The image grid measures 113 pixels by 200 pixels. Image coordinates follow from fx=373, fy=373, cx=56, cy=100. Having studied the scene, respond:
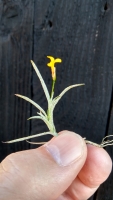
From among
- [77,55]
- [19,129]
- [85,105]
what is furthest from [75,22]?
[19,129]

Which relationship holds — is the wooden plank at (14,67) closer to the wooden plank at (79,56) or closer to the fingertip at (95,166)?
the wooden plank at (79,56)

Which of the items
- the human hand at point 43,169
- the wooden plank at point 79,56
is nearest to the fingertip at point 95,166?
the human hand at point 43,169

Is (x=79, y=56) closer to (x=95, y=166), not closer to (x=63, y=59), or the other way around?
(x=63, y=59)

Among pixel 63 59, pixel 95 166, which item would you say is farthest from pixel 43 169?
pixel 63 59

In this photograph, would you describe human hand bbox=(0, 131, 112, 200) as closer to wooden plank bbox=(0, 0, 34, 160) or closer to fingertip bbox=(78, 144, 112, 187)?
fingertip bbox=(78, 144, 112, 187)

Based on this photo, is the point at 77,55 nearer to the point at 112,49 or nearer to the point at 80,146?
the point at 112,49

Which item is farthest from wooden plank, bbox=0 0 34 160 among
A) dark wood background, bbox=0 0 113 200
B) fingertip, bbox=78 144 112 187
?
fingertip, bbox=78 144 112 187

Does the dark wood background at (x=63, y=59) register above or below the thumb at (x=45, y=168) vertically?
above

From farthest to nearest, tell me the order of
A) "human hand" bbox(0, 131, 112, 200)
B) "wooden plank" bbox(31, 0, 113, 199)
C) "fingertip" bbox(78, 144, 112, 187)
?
1. "wooden plank" bbox(31, 0, 113, 199)
2. "fingertip" bbox(78, 144, 112, 187)
3. "human hand" bbox(0, 131, 112, 200)

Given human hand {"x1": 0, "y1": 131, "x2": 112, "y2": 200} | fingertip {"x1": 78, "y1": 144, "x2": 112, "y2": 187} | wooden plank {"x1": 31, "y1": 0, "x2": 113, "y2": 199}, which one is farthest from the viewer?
wooden plank {"x1": 31, "y1": 0, "x2": 113, "y2": 199}
